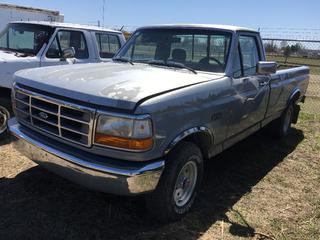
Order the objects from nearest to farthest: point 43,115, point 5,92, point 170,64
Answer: point 43,115 < point 170,64 < point 5,92

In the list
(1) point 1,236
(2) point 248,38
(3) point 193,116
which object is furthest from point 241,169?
(1) point 1,236

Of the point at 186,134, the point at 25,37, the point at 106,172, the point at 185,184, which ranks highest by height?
the point at 25,37

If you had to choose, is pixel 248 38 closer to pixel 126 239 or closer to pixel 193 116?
pixel 193 116

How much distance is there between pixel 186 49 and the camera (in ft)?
15.8

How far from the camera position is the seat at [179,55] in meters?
4.82

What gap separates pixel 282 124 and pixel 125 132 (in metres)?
4.66

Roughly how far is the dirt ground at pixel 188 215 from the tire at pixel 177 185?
144 mm

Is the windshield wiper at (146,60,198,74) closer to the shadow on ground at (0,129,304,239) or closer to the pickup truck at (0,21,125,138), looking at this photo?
the shadow on ground at (0,129,304,239)

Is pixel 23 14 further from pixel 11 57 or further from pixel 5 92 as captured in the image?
pixel 5 92

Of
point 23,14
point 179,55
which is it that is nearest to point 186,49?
point 179,55

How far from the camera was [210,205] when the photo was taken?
4.39 meters

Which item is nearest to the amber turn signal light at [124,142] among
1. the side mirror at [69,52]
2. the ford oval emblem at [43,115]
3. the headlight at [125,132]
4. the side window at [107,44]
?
the headlight at [125,132]

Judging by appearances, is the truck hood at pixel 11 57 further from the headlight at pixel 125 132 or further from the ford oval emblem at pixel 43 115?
the headlight at pixel 125 132

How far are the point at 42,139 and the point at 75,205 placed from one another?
800 millimetres
